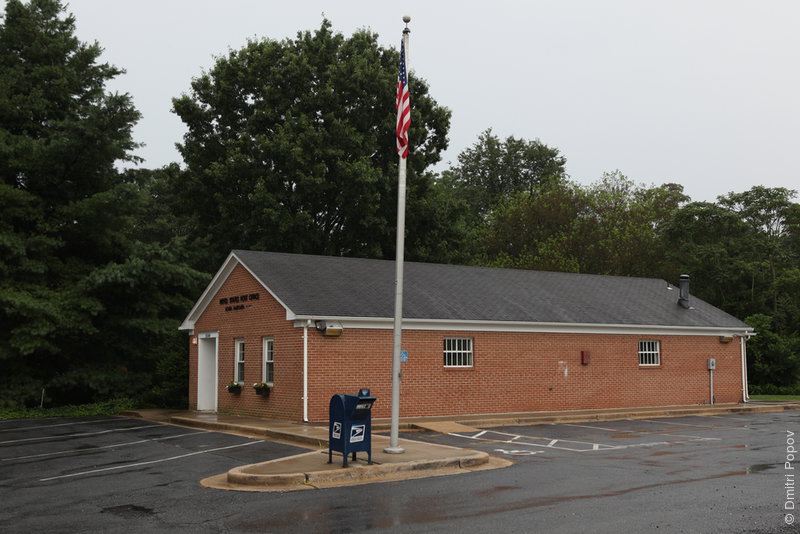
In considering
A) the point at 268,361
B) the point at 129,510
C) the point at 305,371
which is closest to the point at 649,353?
the point at 305,371

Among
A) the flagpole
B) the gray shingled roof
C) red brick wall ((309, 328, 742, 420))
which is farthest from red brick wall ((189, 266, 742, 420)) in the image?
the flagpole

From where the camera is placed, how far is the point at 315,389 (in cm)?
2059

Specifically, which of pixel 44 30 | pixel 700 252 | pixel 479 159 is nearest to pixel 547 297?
pixel 700 252

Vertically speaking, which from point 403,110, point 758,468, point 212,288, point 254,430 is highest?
point 403,110

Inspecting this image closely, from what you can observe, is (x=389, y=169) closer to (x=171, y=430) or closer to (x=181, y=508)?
(x=171, y=430)

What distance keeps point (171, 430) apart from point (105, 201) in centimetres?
1248

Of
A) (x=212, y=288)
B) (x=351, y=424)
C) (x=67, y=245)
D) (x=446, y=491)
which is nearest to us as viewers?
(x=446, y=491)

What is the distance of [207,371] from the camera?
85.6 ft

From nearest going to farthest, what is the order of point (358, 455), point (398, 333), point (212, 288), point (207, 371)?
point (358, 455), point (398, 333), point (212, 288), point (207, 371)

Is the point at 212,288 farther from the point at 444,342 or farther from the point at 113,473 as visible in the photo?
the point at 113,473

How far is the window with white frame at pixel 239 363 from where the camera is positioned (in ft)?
78.7

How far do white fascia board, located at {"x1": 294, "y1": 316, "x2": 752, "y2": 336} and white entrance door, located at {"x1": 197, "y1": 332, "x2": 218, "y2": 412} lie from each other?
6.28 meters

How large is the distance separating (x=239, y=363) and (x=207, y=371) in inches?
100
